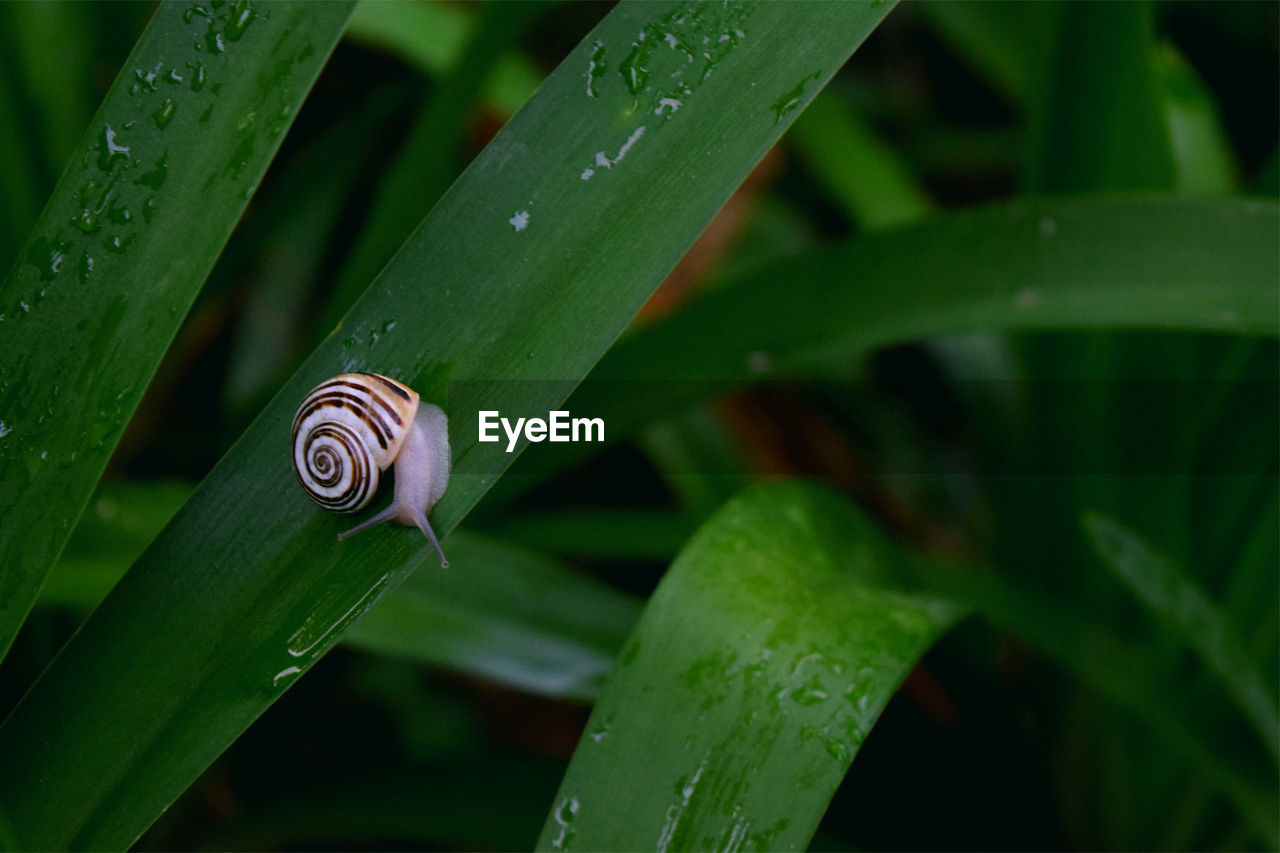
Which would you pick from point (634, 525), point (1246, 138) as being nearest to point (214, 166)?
point (634, 525)

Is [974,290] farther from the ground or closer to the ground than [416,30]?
closer to the ground

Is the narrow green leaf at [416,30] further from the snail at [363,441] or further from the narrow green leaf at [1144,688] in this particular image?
the narrow green leaf at [1144,688]

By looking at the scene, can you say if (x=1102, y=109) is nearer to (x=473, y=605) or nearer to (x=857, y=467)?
(x=857, y=467)

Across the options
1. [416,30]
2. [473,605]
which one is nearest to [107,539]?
[473,605]

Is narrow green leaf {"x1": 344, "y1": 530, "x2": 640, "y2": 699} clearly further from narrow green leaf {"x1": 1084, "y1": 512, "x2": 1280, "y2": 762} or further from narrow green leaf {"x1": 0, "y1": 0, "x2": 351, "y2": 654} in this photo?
narrow green leaf {"x1": 1084, "y1": 512, "x2": 1280, "y2": 762}

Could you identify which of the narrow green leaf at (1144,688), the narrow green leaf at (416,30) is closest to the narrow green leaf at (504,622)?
the narrow green leaf at (1144,688)
